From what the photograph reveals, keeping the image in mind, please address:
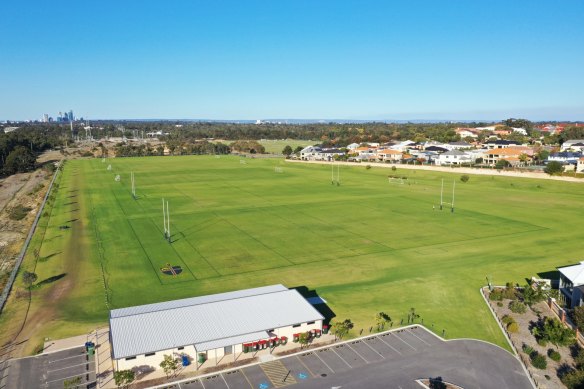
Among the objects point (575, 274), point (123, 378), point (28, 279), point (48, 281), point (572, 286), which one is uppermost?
point (575, 274)

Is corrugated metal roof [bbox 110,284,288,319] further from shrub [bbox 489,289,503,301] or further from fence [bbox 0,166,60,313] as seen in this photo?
shrub [bbox 489,289,503,301]

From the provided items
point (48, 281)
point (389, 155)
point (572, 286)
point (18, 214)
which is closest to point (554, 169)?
point (389, 155)

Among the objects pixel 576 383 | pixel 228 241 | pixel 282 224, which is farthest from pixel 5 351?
pixel 282 224

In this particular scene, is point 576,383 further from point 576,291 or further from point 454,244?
point 454,244

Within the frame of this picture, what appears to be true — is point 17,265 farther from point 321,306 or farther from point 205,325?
point 321,306

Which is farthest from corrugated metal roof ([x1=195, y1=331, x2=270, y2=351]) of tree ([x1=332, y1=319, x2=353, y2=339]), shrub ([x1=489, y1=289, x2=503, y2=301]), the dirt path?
shrub ([x1=489, y1=289, x2=503, y2=301])

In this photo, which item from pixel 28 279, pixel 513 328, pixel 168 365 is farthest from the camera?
pixel 28 279

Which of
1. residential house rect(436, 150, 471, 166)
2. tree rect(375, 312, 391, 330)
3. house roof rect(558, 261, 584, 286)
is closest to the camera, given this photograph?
tree rect(375, 312, 391, 330)
